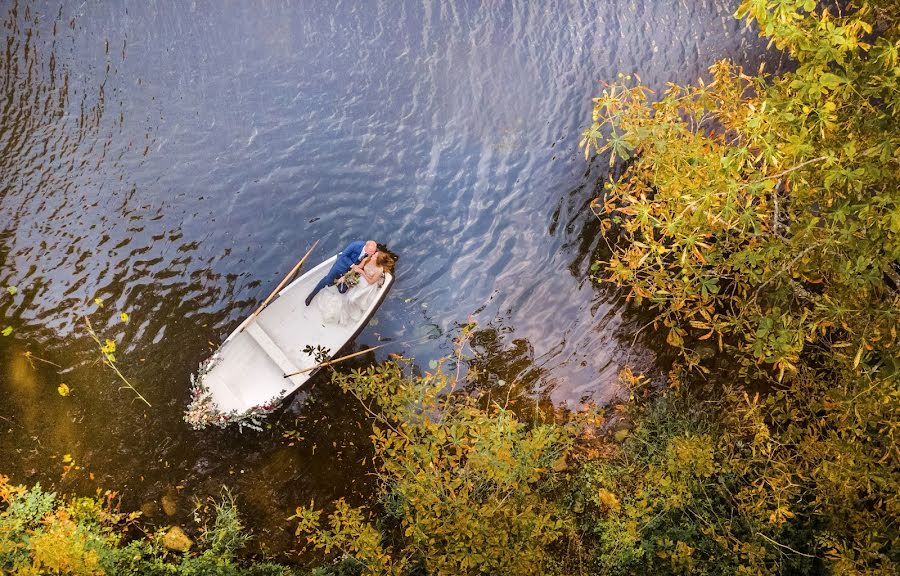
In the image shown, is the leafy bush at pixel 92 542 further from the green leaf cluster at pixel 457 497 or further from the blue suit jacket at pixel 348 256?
the blue suit jacket at pixel 348 256

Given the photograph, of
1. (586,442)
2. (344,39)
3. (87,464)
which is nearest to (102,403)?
(87,464)

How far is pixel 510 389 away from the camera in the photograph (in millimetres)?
9859

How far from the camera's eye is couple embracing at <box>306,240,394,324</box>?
8.70 metres

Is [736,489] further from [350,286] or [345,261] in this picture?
[345,261]

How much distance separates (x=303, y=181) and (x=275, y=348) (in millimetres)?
3212

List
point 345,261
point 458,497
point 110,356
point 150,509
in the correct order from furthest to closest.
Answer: point 110,356 < point 150,509 < point 345,261 < point 458,497

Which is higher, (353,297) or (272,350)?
(272,350)

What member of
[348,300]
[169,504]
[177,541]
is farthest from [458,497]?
[169,504]

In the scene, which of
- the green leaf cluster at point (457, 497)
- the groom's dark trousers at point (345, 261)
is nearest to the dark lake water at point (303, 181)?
the green leaf cluster at point (457, 497)

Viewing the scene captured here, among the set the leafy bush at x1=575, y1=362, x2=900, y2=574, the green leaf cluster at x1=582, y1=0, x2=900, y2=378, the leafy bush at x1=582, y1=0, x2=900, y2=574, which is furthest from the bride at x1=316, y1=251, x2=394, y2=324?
the leafy bush at x1=575, y1=362, x2=900, y2=574

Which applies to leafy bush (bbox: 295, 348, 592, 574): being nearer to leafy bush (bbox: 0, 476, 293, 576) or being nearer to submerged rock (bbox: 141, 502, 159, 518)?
leafy bush (bbox: 0, 476, 293, 576)

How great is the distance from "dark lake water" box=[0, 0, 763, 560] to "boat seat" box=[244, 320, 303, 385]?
2.83ft

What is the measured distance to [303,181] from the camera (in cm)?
998

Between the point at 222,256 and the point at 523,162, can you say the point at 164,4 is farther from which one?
the point at 523,162
